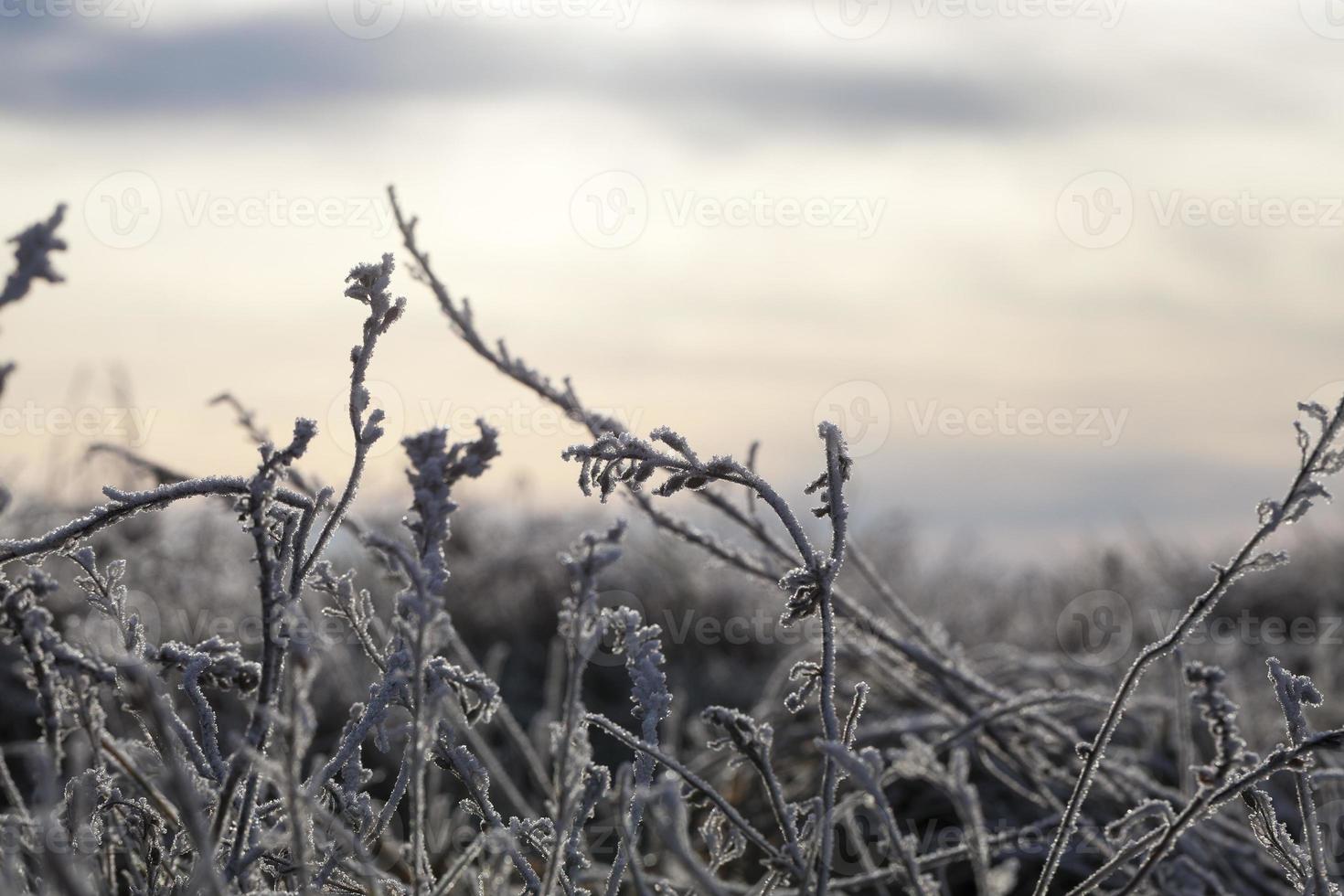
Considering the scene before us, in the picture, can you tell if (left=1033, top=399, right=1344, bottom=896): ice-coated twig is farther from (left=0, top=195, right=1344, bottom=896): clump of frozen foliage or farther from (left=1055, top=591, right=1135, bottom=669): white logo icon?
(left=1055, top=591, right=1135, bottom=669): white logo icon

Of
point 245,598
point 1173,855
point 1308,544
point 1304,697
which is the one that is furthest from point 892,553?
point 1304,697

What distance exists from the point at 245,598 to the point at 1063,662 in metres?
3.48

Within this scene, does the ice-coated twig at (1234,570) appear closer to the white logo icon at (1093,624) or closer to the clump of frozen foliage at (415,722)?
the clump of frozen foliage at (415,722)

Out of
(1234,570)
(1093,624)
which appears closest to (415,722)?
(1234,570)

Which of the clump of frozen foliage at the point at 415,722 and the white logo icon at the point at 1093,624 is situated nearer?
the clump of frozen foliage at the point at 415,722

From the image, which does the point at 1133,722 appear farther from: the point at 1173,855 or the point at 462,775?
the point at 462,775

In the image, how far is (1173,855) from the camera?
212 centimetres

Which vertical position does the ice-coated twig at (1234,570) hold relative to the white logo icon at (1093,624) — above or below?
above

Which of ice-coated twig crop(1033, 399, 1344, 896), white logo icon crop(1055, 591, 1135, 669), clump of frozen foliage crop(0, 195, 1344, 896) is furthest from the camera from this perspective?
white logo icon crop(1055, 591, 1135, 669)

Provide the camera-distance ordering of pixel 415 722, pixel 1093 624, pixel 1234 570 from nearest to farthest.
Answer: pixel 415 722, pixel 1234 570, pixel 1093 624

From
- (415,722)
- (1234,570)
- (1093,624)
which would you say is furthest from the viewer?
(1093,624)

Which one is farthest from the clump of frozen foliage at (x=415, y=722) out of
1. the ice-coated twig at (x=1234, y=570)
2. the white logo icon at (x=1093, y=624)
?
the white logo icon at (x=1093, y=624)

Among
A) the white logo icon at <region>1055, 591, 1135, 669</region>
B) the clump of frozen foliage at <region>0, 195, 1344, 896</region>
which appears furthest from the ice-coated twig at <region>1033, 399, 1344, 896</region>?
the white logo icon at <region>1055, 591, 1135, 669</region>

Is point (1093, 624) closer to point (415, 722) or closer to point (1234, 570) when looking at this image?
point (1234, 570)
